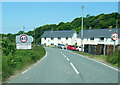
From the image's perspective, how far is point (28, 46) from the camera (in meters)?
14.0

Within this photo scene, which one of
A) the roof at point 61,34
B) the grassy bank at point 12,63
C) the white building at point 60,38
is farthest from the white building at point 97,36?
the grassy bank at point 12,63

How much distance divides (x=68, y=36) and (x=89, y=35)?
60.4ft

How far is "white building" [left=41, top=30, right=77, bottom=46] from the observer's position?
92.2 m

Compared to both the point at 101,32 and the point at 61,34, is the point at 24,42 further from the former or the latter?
the point at 61,34

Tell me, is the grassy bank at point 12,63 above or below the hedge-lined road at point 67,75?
above

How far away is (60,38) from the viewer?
94.9m

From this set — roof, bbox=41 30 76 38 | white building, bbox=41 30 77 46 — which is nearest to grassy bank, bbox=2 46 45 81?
white building, bbox=41 30 77 46

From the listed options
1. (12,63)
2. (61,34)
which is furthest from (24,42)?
(61,34)

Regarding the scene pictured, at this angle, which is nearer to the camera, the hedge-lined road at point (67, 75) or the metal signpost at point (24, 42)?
the hedge-lined road at point (67, 75)

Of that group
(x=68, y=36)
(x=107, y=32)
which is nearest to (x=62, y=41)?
(x=68, y=36)

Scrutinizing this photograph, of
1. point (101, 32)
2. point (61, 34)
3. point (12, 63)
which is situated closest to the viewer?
point (12, 63)

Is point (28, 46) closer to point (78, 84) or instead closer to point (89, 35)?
point (78, 84)

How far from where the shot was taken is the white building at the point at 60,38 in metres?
92.2

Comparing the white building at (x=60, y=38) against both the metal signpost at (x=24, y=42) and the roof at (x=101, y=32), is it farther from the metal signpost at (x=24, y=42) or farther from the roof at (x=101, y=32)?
the metal signpost at (x=24, y=42)
